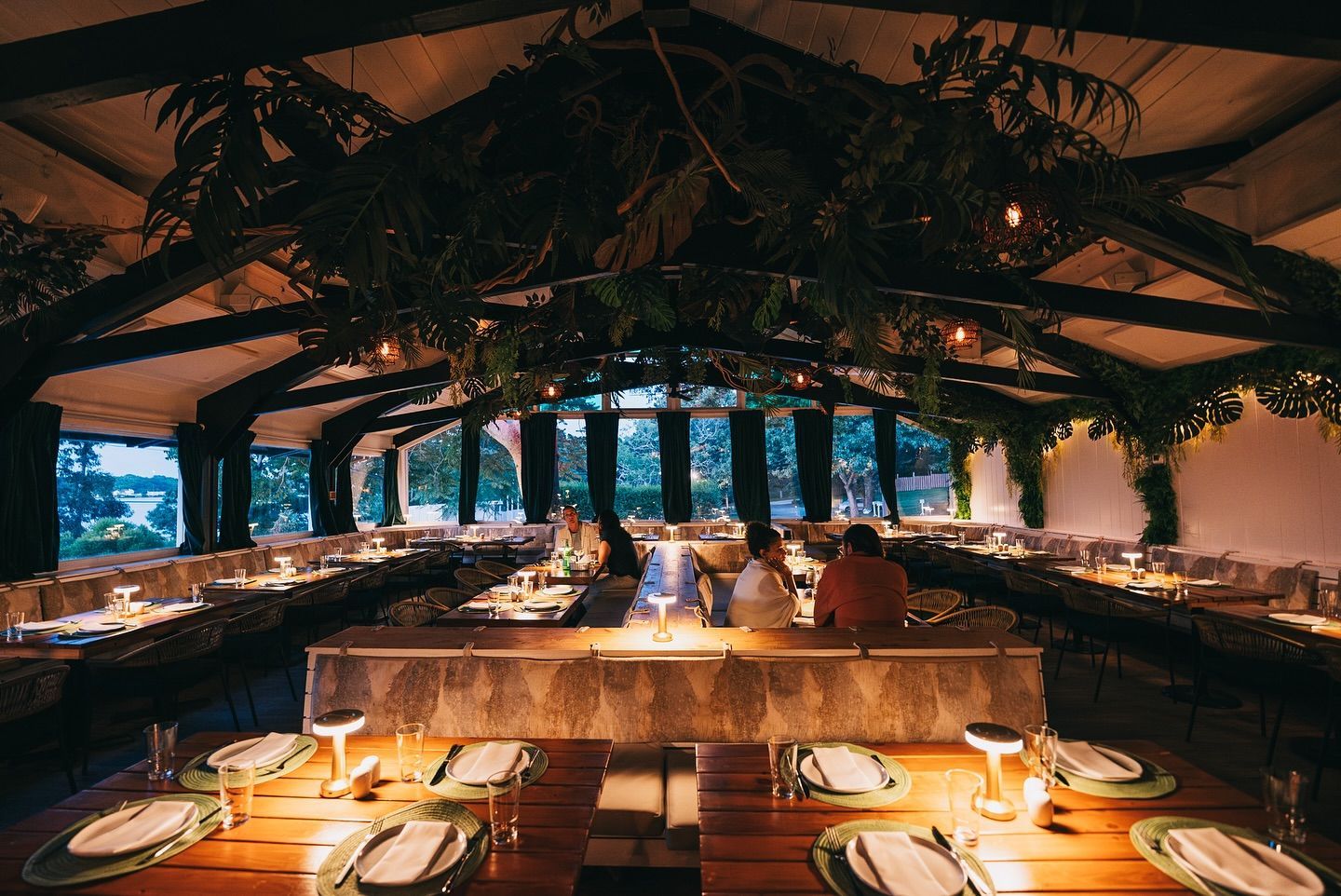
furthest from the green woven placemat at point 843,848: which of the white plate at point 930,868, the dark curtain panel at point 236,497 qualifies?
the dark curtain panel at point 236,497

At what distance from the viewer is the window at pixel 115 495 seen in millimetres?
6332

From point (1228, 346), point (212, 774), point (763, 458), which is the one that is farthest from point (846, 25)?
point (763, 458)

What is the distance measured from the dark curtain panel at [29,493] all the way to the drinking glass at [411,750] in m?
5.89

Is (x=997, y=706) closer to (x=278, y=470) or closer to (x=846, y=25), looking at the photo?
(x=846, y=25)

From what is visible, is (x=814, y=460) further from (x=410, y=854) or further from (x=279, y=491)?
(x=410, y=854)

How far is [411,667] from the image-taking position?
2.65 m

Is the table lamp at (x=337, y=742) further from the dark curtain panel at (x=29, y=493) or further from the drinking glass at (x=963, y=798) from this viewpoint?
the dark curtain panel at (x=29, y=493)

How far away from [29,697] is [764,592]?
3.90m

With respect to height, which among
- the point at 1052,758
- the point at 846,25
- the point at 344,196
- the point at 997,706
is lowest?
the point at 997,706

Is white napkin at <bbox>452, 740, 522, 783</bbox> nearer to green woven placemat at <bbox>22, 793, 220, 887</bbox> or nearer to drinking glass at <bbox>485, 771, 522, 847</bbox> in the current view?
drinking glass at <bbox>485, 771, 522, 847</bbox>

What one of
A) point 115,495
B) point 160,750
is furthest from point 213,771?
point 115,495

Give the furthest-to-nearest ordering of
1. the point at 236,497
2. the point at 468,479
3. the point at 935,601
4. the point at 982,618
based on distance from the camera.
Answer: the point at 468,479, the point at 236,497, the point at 935,601, the point at 982,618

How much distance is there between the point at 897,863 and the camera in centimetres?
139

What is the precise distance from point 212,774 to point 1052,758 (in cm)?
243
